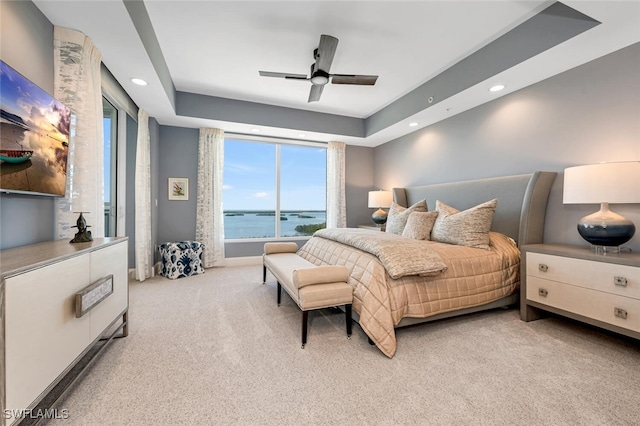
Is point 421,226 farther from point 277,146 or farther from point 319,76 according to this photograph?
point 277,146

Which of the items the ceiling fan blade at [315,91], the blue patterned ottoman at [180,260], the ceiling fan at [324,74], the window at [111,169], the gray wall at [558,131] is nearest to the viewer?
the gray wall at [558,131]

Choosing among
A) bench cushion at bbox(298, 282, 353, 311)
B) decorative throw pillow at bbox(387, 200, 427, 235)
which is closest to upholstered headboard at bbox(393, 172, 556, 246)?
decorative throw pillow at bbox(387, 200, 427, 235)

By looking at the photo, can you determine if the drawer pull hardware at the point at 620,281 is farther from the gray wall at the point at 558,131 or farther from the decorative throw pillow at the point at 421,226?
the decorative throw pillow at the point at 421,226

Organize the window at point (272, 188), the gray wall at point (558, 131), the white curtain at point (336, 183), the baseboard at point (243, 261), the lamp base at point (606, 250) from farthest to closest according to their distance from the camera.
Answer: the white curtain at point (336, 183) → the window at point (272, 188) → the baseboard at point (243, 261) → the gray wall at point (558, 131) → the lamp base at point (606, 250)

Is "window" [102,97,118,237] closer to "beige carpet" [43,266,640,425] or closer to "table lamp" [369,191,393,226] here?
"beige carpet" [43,266,640,425]

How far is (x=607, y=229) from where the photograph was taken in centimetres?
210

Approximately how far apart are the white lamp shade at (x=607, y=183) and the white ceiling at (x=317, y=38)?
110 cm

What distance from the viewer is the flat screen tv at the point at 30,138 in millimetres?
1435

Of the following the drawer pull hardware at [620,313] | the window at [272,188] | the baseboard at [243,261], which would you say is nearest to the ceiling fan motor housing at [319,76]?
the window at [272,188]

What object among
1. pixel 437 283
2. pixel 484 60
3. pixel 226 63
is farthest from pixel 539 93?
pixel 226 63

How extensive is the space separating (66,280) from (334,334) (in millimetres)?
1871

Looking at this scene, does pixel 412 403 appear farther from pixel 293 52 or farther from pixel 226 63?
pixel 226 63

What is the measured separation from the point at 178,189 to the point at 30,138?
314 cm

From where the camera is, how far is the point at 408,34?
266 centimetres
